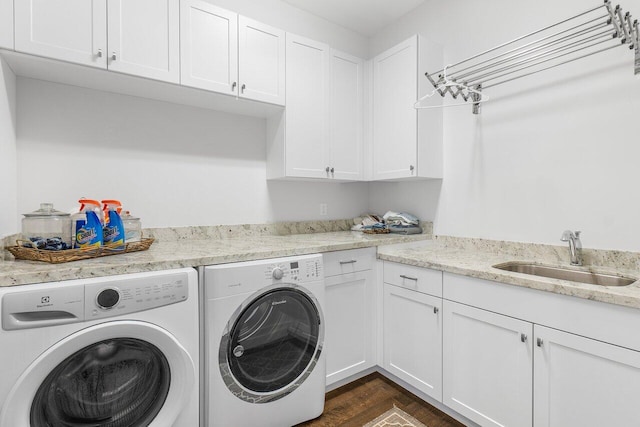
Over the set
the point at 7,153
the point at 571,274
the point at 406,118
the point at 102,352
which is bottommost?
the point at 102,352

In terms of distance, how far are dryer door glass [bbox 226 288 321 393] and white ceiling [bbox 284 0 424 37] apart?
7.40ft

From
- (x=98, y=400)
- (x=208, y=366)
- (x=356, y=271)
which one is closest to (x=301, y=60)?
(x=356, y=271)

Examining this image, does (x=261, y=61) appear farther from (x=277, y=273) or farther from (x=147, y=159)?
(x=277, y=273)

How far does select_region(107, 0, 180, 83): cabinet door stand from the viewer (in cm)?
157

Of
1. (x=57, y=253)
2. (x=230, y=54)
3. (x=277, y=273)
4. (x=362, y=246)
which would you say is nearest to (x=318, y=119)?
(x=230, y=54)

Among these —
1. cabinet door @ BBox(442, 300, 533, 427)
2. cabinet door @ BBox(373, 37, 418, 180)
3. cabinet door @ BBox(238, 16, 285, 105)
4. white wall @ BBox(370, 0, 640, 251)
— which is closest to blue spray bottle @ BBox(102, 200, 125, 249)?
cabinet door @ BBox(238, 16, 285, 105)

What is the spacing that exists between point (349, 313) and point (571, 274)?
4.04 ft

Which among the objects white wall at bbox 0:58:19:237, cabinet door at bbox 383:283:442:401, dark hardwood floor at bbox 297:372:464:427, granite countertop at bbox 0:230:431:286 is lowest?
dark hardwood floor at bbox 297:372:464:427

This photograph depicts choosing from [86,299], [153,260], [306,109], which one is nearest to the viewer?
[86,299]

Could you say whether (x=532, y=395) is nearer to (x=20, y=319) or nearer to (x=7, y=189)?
(x=20, y=319)

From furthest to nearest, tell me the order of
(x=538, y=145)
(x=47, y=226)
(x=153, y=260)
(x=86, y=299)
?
(x=538, y=145) < (x=47, y=226) < (x=153, y=260) < (x=86, y=299)

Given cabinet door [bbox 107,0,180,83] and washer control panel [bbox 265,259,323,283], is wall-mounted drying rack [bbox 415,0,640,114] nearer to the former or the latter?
washer control panel [bbox 265,259,323,283]

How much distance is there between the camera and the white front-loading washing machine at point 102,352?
3.33ft

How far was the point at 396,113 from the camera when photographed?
2408mm
